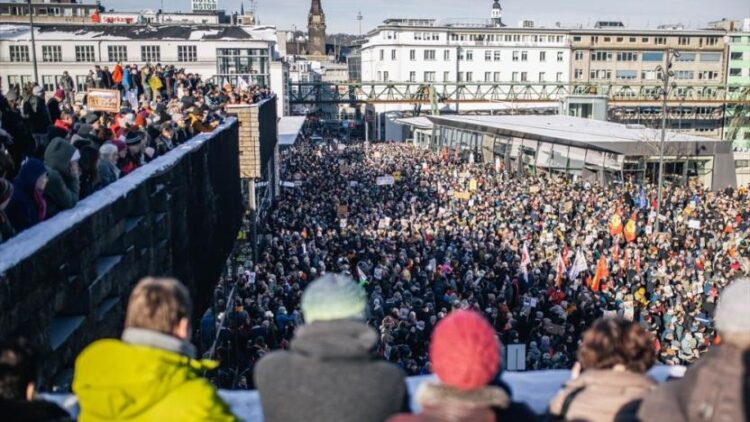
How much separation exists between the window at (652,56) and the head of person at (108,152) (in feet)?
312

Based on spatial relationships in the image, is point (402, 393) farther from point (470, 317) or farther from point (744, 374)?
point (744, 374)

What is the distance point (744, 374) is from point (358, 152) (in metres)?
49.4

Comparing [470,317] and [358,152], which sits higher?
[470,317]

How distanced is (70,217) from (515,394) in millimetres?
4270

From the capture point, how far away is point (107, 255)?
745 cm

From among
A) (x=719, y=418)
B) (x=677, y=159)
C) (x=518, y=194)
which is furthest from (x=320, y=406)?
(x=677, y=159)

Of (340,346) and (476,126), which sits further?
(476,126)

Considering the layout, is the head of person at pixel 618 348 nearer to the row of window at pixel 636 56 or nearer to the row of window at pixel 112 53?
the row of window at pixel 112 53

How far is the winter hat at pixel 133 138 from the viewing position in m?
9.26

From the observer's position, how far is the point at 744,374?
246 centimetres

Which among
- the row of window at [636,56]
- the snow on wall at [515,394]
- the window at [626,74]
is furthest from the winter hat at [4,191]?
the window at [626,74]

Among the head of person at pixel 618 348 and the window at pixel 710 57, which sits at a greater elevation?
the window at pixel 710 57

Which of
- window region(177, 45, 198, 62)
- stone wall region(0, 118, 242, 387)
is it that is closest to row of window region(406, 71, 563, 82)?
window region(177, 45, 198, 62)

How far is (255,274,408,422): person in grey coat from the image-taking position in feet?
8.43
